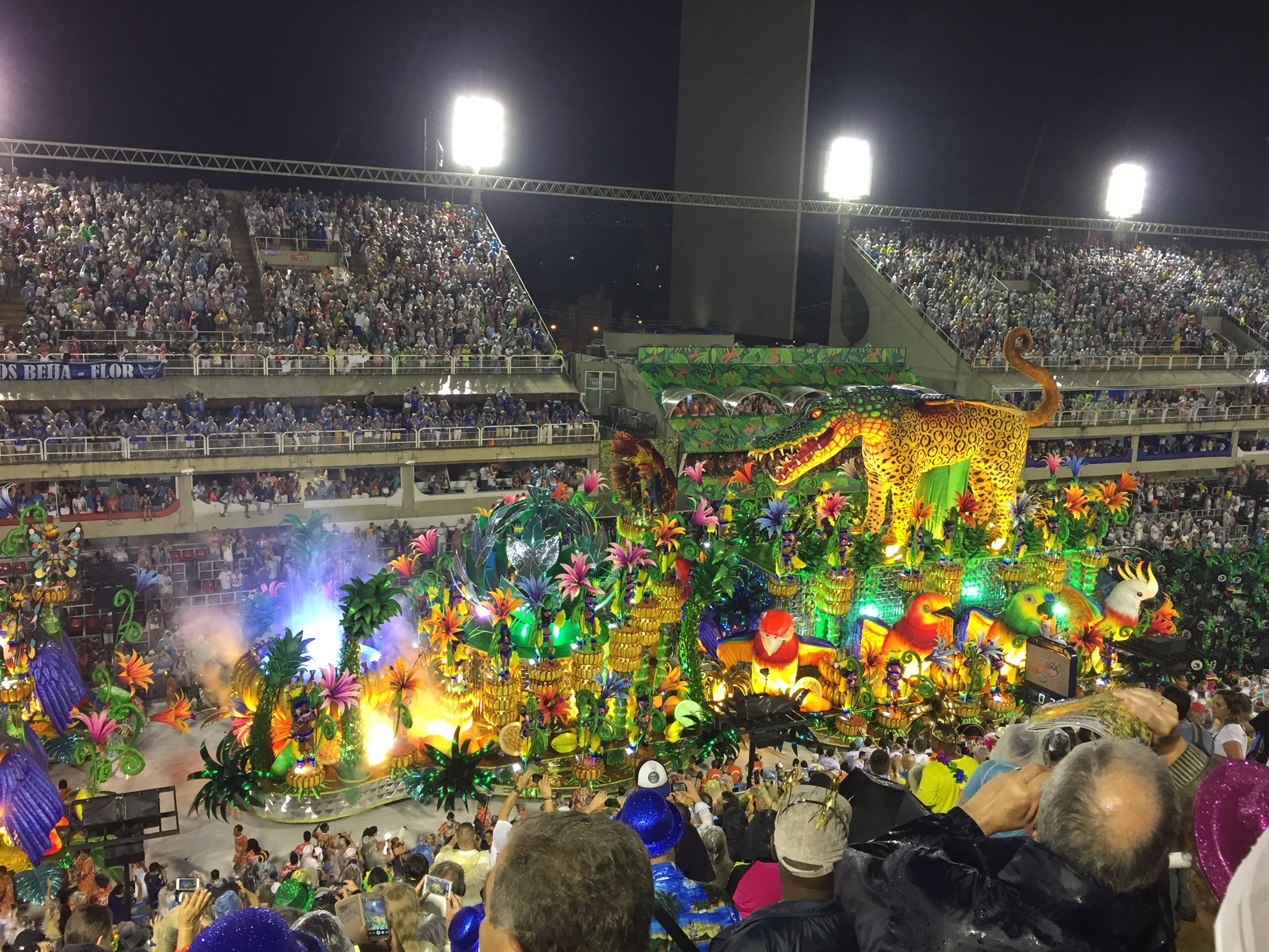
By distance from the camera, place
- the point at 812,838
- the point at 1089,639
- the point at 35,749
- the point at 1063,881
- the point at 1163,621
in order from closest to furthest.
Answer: the point at 1063,881, the point at 812,838, the point at 35,749, the point at 1089,639, the point at 1163,621

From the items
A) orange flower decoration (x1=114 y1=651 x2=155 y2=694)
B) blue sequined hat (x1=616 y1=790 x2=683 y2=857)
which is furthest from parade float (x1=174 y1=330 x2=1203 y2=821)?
blue sequined hat (x1=616 y1=790 x2=683 y2=857)

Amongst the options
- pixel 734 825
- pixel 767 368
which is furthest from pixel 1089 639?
pixel 767 368

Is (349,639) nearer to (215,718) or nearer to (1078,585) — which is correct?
(215,718)

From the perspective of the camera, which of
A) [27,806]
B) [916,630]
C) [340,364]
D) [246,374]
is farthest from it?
[340,364]

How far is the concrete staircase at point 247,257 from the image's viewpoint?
65.5 ft

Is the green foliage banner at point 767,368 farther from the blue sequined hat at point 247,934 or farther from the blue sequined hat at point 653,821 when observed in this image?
the blue sequined hat at point 247,934

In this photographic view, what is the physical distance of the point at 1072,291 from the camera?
28828 mm

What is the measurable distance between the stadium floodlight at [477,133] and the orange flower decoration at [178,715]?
54.8ft

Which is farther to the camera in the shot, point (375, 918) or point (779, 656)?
point (779, 656)

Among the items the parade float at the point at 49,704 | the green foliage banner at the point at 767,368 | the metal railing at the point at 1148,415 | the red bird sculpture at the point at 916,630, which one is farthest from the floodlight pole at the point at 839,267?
the parade float at the point at 49,704

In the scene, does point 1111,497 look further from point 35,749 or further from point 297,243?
point 297,243

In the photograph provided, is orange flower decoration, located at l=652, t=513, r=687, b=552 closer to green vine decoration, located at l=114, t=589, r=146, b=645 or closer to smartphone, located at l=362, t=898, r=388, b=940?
green vine decoration, located at l=114, t=589, r=146, b=645

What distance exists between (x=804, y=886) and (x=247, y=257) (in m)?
21.6

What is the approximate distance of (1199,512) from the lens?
22.3 m
